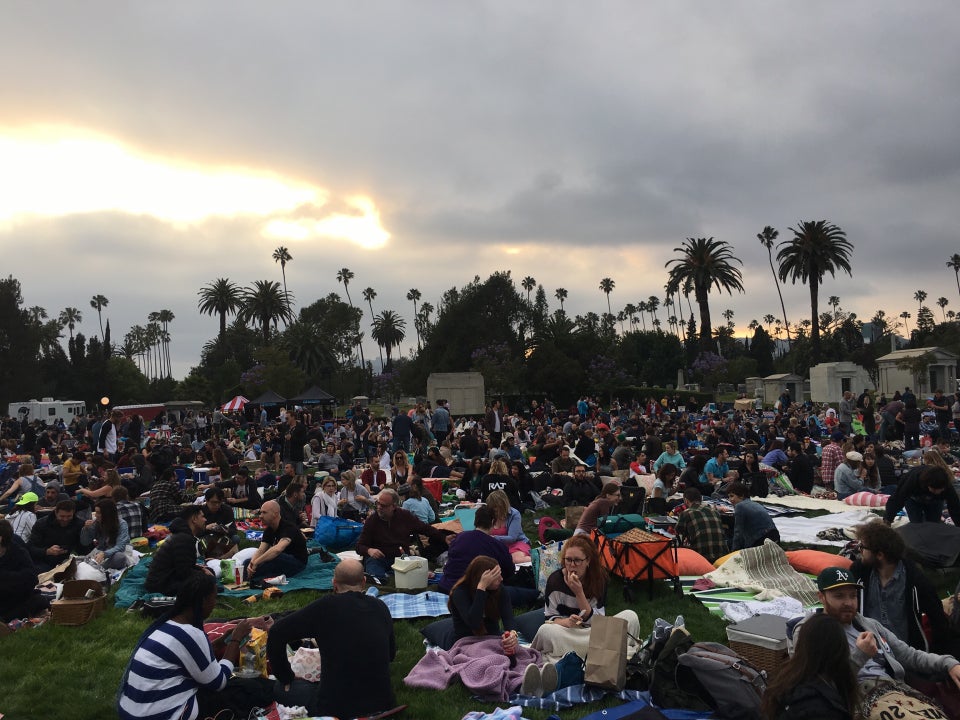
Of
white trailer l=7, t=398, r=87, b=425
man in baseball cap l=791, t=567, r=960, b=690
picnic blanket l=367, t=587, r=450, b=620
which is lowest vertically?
picnic blanket l=367, t=587, r=450, b=620

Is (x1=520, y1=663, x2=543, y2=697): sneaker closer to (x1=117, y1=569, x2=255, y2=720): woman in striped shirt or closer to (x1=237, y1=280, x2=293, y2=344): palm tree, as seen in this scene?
(x1=117, y1=569, x2=255, y2=720): woman in striped shirt

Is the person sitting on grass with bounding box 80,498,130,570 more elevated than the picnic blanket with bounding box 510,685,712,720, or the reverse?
the person sitting on grass with bounding box 80,498,130,570

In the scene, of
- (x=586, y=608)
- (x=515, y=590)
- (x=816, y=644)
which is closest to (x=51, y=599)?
(x=515, y=590)

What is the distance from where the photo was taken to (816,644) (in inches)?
130

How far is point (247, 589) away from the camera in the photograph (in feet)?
26.3

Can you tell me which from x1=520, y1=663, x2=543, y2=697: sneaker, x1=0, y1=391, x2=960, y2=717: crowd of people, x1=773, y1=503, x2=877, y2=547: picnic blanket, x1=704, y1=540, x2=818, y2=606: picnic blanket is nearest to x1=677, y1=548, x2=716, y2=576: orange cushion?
x1=704, y1=540, x2=818, y2=606: picnic blanket

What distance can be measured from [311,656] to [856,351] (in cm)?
7361

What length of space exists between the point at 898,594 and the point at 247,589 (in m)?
6.39

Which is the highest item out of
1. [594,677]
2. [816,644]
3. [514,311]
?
[514,311]

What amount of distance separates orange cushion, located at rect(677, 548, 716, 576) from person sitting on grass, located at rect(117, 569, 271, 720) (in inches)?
212

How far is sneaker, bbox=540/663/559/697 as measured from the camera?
5043 millimetres

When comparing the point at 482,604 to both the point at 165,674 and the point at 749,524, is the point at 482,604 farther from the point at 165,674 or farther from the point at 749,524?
the point at 749,524

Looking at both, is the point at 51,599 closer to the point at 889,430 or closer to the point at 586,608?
the point at 586,608

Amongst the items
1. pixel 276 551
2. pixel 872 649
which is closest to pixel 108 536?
pixel 276 551
